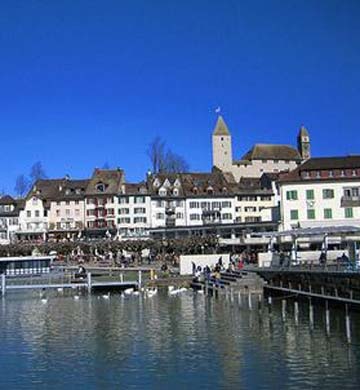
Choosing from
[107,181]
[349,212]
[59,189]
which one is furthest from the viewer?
[59,189]

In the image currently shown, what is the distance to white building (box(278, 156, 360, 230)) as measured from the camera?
88.2 metres

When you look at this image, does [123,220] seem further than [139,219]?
Yes

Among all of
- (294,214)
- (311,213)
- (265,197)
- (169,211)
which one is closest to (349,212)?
(311,213)

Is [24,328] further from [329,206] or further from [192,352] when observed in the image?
[329,206]

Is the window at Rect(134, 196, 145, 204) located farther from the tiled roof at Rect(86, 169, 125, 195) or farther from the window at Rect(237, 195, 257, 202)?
the window at Rect(237, 195, 257, 202)

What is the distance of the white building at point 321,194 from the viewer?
289 ft

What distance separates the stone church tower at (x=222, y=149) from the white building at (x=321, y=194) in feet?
213

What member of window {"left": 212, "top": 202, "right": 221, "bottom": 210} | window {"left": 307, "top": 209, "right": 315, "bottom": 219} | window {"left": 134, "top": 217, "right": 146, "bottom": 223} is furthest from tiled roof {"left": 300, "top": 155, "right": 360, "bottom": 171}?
window {"left": 134, "top": 217, "right": 146, "bottom": 223}

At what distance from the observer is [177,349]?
3022 centimetres

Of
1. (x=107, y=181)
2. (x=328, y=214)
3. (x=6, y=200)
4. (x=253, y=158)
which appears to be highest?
(x=253, y=158)

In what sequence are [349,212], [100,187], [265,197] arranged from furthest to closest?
[265,197] < [100,187] < [349,212]

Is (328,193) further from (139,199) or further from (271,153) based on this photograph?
(271,153)

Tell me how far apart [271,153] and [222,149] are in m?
11.7

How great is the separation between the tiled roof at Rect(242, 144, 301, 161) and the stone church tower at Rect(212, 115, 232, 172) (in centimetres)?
525
